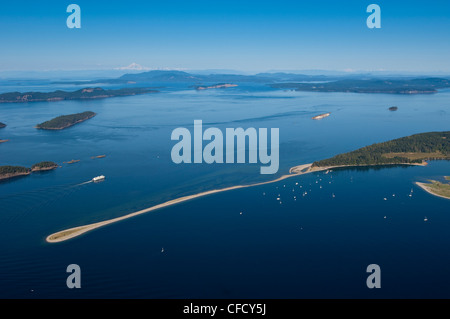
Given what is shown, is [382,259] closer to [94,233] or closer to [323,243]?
[323,243]

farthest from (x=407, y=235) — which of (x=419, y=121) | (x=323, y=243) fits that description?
(x=419, y=121)

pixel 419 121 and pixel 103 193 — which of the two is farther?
pixel 419 121

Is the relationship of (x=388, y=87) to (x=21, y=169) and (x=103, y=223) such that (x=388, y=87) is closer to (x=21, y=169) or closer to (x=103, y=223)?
(x=21, y=169)

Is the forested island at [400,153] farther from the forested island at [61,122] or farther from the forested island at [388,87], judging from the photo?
the forested island at [388,87]

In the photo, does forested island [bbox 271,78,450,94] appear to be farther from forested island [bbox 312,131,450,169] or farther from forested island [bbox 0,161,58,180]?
forested island [bbox 0,161,58,180]

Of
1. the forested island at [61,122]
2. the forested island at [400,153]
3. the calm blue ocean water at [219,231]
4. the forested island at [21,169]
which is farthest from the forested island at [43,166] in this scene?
the forested island at [400,153]

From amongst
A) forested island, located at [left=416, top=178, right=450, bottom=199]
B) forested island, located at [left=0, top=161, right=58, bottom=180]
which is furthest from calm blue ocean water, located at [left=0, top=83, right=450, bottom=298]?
forested island, located at [left=0, top=161, right=58, bottom=180]

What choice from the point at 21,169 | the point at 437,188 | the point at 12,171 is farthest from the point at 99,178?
the point at 437,188
